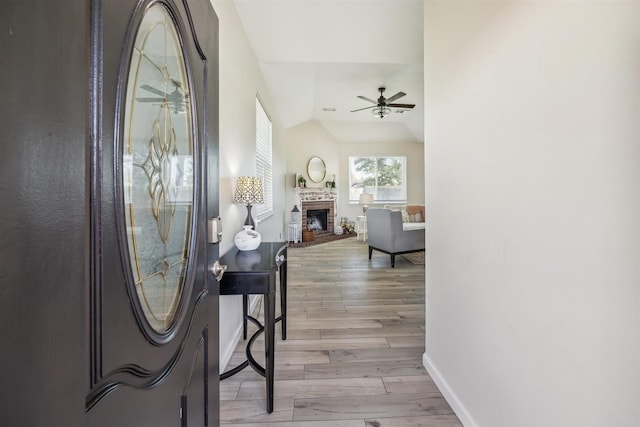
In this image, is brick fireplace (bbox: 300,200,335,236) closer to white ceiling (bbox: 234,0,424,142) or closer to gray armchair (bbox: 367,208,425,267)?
gray armchair (bbox: 367,208,425,267)

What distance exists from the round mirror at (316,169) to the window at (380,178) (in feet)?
2.84

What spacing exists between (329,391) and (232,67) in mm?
2393

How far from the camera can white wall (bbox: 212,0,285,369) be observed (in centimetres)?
205

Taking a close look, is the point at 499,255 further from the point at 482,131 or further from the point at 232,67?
the point at 232,67

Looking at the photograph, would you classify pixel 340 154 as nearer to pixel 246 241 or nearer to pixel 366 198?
pixel 366 198

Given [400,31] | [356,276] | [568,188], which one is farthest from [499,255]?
[356,276]

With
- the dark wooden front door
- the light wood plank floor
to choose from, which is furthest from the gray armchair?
the dark wooden front door

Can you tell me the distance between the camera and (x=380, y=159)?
328 inches

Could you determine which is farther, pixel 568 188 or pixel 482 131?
pixel 482 131

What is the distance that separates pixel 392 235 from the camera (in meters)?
4.69

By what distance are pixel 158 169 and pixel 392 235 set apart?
14.0 ft

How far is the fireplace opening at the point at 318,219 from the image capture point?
8008mm

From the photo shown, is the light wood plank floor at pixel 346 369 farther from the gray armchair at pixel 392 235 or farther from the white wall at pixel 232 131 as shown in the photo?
the gray armchair at pixel 392 235

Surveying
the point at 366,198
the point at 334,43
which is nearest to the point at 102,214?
the point at 334,43
